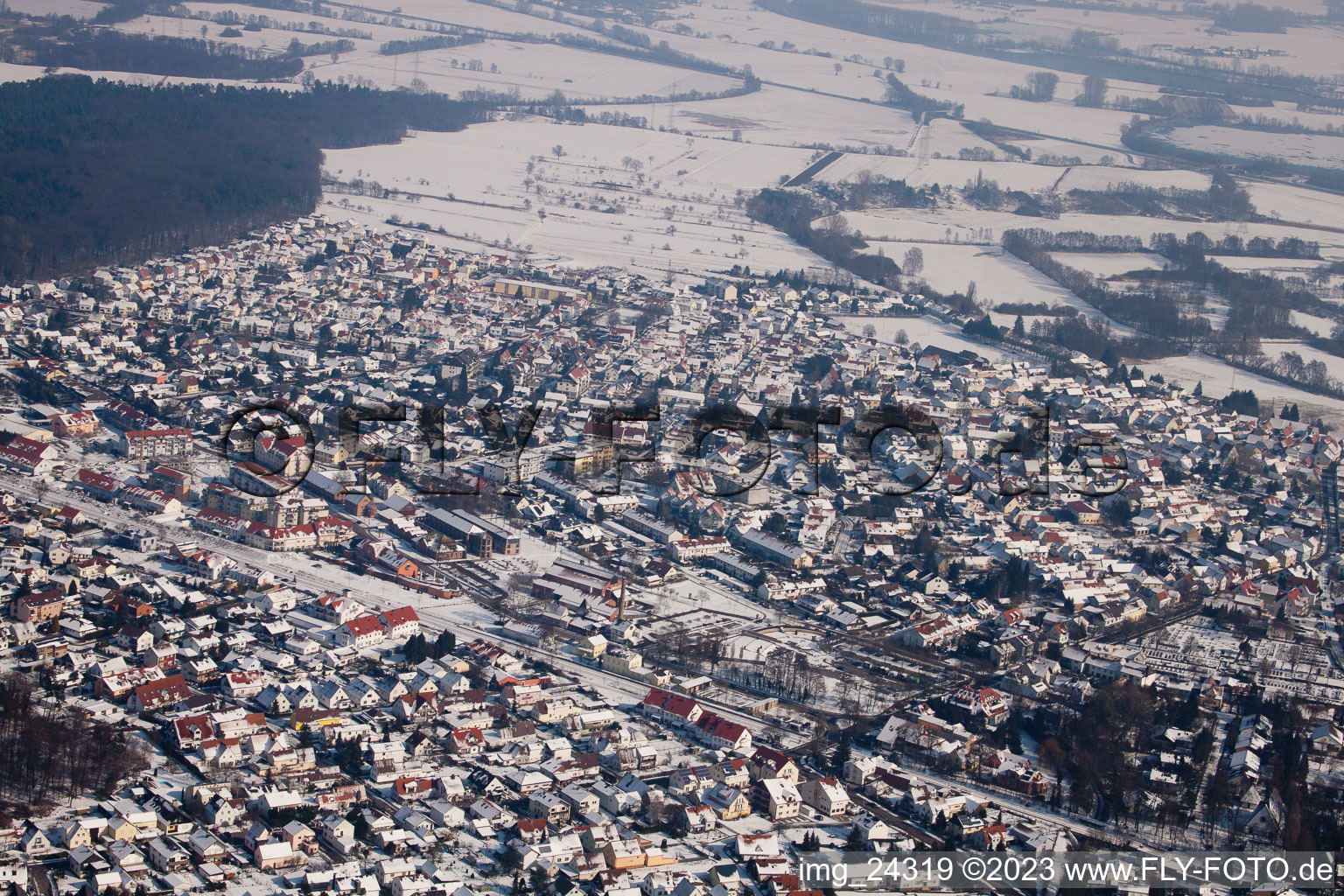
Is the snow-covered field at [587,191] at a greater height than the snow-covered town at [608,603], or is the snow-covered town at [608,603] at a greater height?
the snow-covered field at [587,191]

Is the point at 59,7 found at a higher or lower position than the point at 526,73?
higher

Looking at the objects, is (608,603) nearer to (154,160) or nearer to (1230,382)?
(1230,382)

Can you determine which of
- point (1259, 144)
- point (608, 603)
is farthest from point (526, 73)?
point (608, 603)

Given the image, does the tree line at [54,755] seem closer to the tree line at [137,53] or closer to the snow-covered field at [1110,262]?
the snow-covered field at [1110,262]

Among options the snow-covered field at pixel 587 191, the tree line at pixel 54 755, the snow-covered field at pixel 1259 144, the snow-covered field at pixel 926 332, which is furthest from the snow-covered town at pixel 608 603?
the snow-covered field at pixel 1259 144

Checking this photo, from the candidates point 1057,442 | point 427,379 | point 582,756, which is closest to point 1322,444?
point 1057,442

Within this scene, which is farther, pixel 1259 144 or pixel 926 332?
pixel 1259 144
